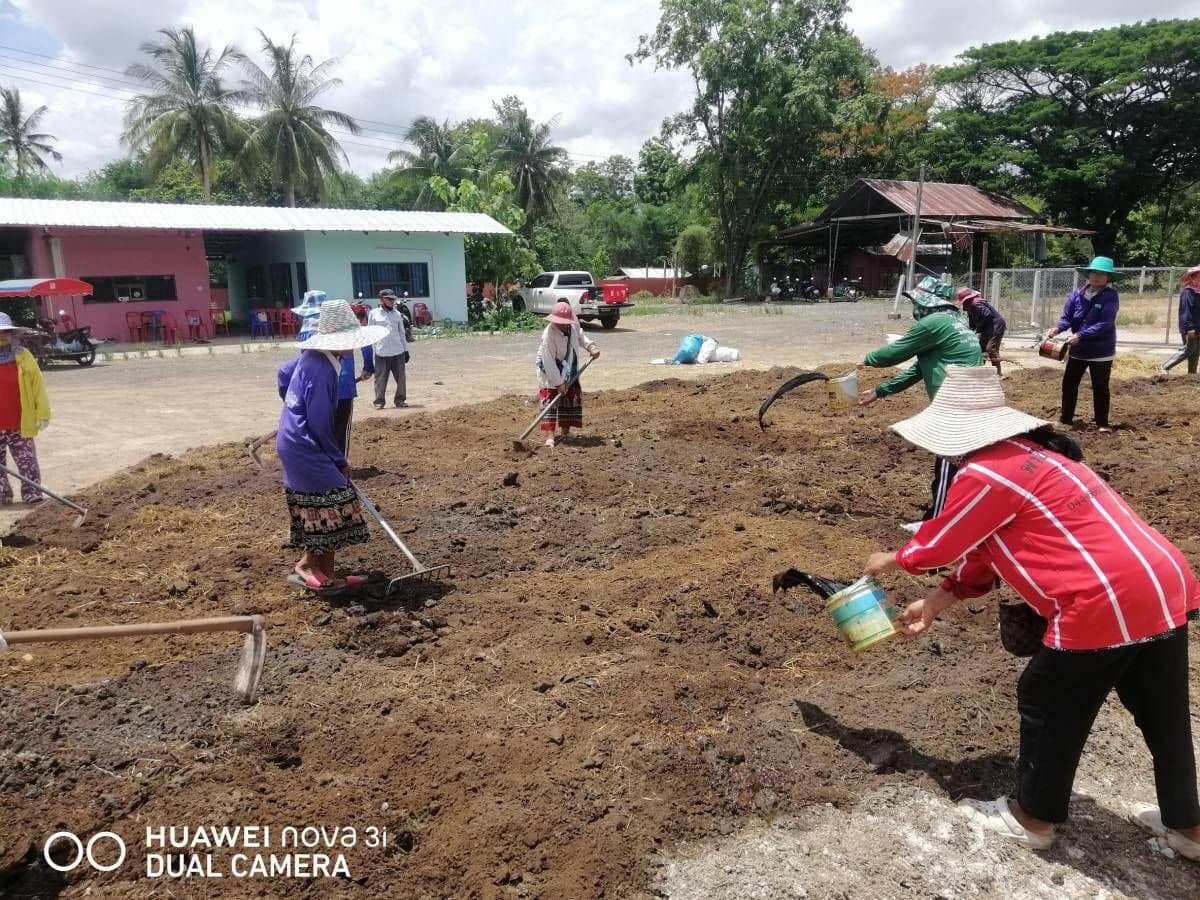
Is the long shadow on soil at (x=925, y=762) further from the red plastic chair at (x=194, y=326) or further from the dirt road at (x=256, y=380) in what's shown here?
the red plastic chair at (x=194, y=326)

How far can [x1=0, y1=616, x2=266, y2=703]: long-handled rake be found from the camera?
9.91ft

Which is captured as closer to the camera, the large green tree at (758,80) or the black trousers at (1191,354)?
the black trousers at (1191,354)

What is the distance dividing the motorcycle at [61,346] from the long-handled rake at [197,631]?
17.4 metres

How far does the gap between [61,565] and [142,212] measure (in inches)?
835

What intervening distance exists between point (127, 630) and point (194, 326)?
76.2 feet

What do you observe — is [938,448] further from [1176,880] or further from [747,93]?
[747,93]

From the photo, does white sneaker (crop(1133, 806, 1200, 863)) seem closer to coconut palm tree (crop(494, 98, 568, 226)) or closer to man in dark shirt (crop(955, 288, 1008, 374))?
man in dark shirt (crop(955, 288, 1008, 374))

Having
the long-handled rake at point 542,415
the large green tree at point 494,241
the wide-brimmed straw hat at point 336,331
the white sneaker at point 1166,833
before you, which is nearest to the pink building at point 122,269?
the large green tree at point 494,241

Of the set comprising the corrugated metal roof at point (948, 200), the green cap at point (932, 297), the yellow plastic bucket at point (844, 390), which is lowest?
the yellow plastic bucket at point (844, 390)

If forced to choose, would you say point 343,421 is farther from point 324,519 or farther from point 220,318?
point 220,318

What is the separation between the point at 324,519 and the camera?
4578 mm

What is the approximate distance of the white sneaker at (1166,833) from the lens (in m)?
2.68

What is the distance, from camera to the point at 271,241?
26859 mm

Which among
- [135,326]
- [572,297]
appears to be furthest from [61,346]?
[572,297]
